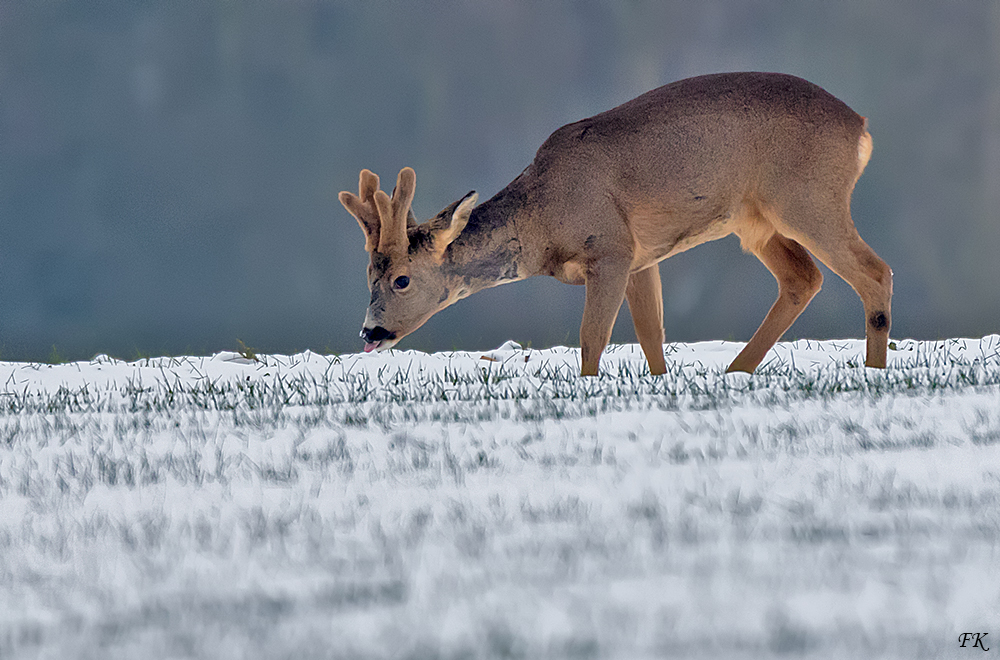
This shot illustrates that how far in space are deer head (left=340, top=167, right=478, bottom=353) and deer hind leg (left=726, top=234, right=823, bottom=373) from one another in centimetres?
189

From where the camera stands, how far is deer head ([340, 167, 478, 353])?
468 cm

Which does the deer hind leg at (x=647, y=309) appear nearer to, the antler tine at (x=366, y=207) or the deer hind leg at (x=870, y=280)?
the deer hind leg at (x=870, y=280)

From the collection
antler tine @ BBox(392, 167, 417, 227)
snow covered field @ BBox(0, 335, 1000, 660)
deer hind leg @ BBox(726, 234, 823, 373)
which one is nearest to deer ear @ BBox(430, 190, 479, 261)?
antler tine @ BBox(392, 167, 417, 227)

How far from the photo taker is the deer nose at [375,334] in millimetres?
4715

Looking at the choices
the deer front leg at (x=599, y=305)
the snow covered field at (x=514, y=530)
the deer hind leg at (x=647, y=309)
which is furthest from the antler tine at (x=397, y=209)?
the snow covered field at (x=514, y=530)

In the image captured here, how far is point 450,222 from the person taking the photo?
15.3ft

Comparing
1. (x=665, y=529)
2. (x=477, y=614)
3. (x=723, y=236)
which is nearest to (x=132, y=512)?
(x=477, y=614)

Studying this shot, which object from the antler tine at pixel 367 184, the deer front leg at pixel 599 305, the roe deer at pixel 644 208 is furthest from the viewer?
the antler tine at pixel 367 184

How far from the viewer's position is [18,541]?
5.43 feet

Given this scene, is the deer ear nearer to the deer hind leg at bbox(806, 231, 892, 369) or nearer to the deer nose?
the deer nose

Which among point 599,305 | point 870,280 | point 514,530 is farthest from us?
point 870,280

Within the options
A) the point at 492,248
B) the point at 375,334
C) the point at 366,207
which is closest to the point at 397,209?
the point at 366,207

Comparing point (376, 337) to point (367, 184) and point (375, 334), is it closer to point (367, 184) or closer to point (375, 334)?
point (375, 334)

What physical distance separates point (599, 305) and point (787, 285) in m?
1.45
